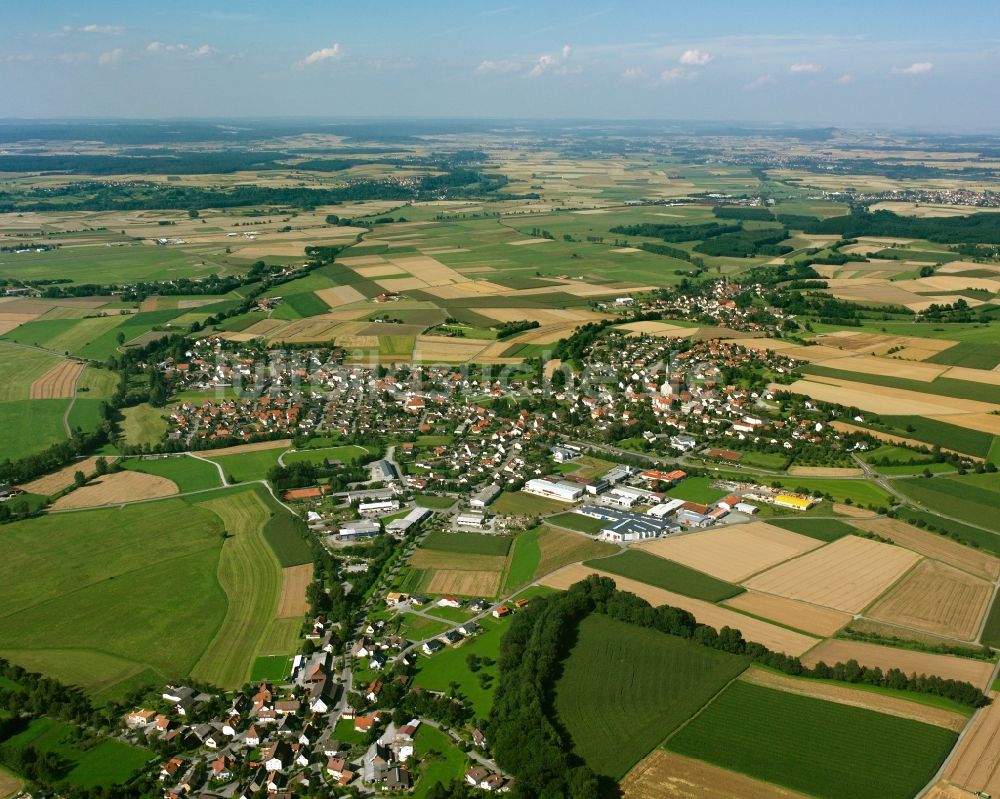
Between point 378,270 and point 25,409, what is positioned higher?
point 378,270

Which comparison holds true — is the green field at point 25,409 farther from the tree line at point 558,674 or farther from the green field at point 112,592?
the tree line at point 558,674

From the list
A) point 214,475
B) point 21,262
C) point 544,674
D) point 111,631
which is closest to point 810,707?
point 544,674

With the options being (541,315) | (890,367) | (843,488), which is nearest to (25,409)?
(541,315)

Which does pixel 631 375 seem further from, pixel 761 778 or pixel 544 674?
pixel 761 778

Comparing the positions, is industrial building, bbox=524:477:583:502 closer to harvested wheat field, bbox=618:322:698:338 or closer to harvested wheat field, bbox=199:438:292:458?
harvested wheat field, bbox=199:438:292:458

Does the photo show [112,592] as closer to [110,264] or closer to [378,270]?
[378,270]
